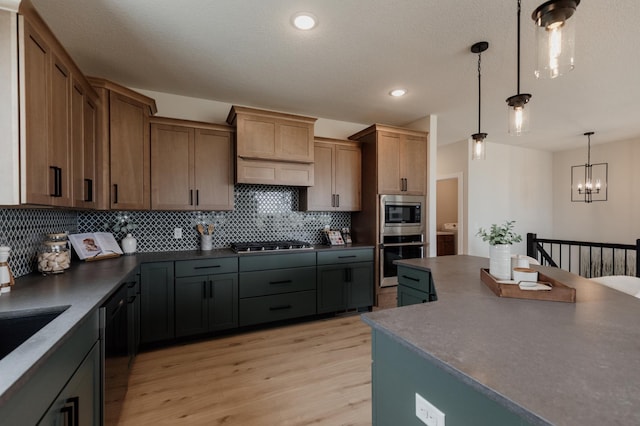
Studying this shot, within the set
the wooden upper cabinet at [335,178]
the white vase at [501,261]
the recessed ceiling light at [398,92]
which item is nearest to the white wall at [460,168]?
the wooden upper cabinet at [335,178]

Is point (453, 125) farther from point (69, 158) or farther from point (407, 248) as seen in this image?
point (69, 158)

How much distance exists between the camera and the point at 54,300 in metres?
1.42

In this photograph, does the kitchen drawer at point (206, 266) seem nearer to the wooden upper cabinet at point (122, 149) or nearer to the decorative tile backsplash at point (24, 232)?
the wooden upper cabinet at point (122, 149)

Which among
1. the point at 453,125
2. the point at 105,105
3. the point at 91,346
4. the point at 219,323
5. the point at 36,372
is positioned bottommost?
the point at 219,323

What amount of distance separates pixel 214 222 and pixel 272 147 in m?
1.11

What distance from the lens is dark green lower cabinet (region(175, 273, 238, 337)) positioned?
2.82 m

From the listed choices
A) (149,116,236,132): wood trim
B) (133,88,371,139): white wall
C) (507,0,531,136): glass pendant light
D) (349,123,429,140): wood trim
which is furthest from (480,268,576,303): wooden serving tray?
(133,88,371,139): white wall

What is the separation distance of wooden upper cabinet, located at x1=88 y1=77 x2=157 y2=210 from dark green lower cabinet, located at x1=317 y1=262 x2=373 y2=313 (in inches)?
79.5

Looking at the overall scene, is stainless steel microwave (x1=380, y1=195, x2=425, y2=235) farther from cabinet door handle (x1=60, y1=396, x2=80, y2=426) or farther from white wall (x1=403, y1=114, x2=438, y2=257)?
cabinet door handle (x1=60, y1=396, x2=80, y2=426)

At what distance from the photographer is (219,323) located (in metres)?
2.96

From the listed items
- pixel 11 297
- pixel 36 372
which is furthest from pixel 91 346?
pixel 36 372

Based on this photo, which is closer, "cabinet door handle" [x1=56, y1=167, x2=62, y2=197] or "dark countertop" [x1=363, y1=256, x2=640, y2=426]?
"dark countertop" [x1=363, y1=256, x2=640, y2=426]

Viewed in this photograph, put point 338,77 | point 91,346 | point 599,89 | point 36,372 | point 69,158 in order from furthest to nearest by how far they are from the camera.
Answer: point 599,89, point 338,77, point 69,158, point 91,346, point 36,372

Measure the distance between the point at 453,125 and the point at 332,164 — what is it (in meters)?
2.04
